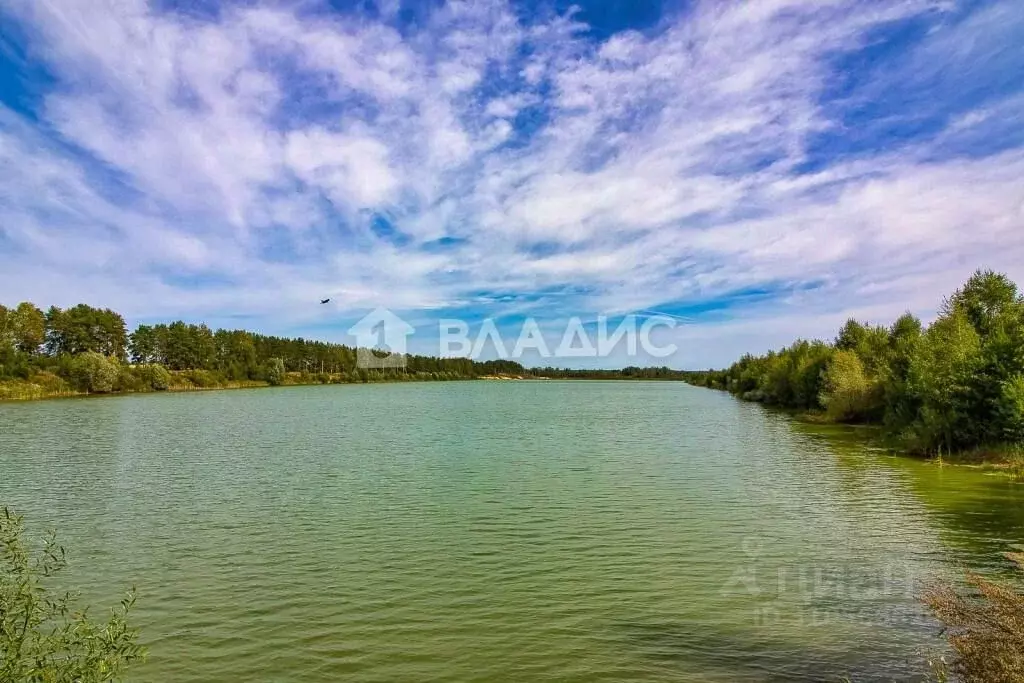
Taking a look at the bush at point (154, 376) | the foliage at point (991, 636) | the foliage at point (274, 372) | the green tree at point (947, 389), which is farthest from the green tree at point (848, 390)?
the foliage at point (274, 372)

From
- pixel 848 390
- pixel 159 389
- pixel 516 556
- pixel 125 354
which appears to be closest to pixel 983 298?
pixel 848 390

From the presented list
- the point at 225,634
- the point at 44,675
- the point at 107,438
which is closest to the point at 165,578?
the point at 225,634

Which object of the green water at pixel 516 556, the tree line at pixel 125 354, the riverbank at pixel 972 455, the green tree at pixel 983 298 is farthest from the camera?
the tree line at pixel 125 354

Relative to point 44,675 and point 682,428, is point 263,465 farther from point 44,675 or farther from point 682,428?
point 682,428

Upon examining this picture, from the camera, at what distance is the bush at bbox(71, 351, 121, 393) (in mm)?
100225

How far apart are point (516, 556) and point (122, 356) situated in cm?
13790

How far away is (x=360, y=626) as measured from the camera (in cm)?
1147

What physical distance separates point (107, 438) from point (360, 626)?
37.2 meters

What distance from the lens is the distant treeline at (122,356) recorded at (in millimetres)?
97438

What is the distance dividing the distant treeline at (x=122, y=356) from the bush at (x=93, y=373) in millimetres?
134

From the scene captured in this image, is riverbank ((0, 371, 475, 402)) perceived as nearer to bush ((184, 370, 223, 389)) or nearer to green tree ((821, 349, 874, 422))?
bush ((184, 370, 223, 389))

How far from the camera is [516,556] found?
15.8 m

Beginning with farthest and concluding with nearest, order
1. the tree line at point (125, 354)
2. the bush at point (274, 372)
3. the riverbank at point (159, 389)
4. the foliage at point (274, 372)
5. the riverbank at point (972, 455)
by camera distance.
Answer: the foliage at point (274, 372) < the bush at point (274, 372) < the tree line at point (125, 354) < the riverbank at point (159, 389) < the riverbank at point (972, 455)

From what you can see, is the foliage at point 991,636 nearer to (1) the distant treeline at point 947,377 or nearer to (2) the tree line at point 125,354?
(1) the distant treeline at point 947,377
